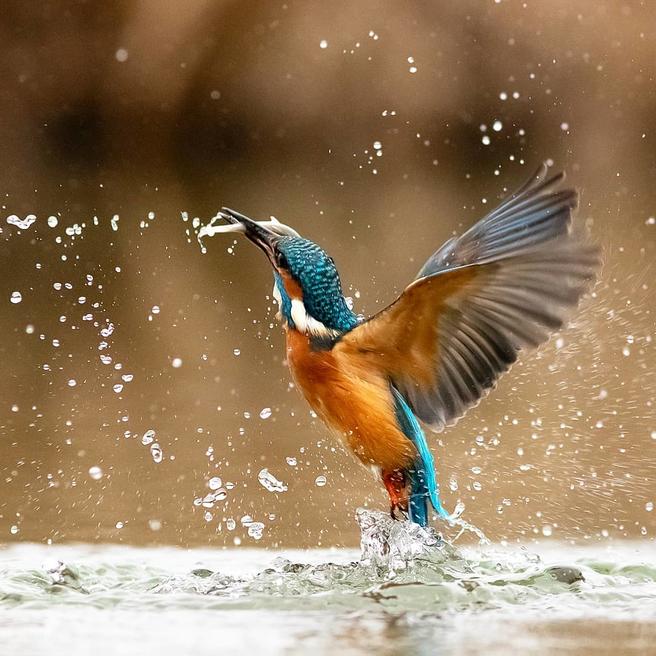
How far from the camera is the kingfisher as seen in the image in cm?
305

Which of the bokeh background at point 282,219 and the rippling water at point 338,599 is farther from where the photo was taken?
the bokeh background at point 282,219

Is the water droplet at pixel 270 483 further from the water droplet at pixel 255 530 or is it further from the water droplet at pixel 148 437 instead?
the water droplet at pixel 148 437

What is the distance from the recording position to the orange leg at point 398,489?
3.36m

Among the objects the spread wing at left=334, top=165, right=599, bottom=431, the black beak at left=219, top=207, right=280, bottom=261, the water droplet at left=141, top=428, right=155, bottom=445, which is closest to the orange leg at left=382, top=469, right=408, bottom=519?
the spread wing at left=334, top=165, right=599, bottom=431

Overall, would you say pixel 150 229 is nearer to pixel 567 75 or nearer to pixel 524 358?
pixel 524 358

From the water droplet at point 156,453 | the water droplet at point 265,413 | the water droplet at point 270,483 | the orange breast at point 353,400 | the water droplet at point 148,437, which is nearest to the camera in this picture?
the orange breast at point 353,400

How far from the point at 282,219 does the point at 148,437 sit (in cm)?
406

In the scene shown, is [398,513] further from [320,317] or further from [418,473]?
[320,317]

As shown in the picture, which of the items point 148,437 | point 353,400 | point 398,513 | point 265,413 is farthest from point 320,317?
point 265,413

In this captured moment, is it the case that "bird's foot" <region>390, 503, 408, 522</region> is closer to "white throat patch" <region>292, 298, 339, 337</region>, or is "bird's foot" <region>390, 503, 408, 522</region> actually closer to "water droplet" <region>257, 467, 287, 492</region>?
"white throat patch" <region>292, 298, 339, 337</region>

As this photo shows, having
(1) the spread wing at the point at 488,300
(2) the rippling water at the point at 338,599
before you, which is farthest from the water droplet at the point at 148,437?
(1) the spread wing at the point at 488,300

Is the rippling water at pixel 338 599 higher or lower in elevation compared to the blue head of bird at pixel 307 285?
lower

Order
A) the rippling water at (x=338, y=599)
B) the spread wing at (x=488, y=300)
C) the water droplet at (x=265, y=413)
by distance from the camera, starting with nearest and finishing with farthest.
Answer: the rippling water at (x=338, y=599), the spread wing at (x=488, y=300), the water droplet at (x=265, y=413)

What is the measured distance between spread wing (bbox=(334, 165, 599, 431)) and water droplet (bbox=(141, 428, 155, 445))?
146cm
